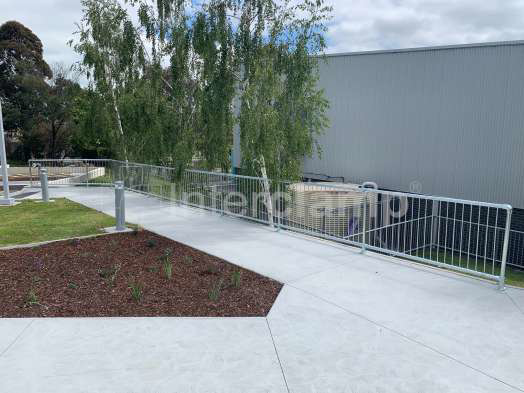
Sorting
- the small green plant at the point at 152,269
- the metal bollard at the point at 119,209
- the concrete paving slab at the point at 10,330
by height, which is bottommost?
the concrete paving slab at the point at 10,330

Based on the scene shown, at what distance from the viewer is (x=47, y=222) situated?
9.73 m

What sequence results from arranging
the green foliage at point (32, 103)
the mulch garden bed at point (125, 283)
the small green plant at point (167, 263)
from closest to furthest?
the mulch garden bed at point (125, 283) → the small green plant at point (167, 263) → the green foliage at point (32, 103)

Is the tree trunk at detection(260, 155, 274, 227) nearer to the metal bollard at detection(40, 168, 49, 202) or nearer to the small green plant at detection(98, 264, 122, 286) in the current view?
the small green plant at detection(98, 264, 122, 286)

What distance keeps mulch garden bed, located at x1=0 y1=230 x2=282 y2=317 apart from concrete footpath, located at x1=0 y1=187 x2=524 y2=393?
29 centimetres

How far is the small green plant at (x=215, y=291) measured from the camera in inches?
195

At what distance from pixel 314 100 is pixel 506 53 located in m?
10.1

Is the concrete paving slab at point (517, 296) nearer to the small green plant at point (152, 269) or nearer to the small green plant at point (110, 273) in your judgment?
the small green plant at point (152, 269)

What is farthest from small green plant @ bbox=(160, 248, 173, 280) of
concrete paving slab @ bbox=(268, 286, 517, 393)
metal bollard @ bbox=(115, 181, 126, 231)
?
metal bollard @ bbox=(115, 181, 126, 231)

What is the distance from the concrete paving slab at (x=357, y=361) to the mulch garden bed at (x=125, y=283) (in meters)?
0.71

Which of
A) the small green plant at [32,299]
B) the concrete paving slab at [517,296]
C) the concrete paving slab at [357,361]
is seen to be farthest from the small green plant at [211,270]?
the concrete paving slab at [517,296]

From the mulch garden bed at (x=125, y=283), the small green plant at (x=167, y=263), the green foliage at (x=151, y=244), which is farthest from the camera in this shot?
the green foliage at (x=151, y=244)

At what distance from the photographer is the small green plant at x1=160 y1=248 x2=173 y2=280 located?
5762 millimetres

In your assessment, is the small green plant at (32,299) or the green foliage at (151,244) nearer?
the small green plant at (32,299)

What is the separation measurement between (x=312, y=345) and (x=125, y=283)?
2.87 meters
